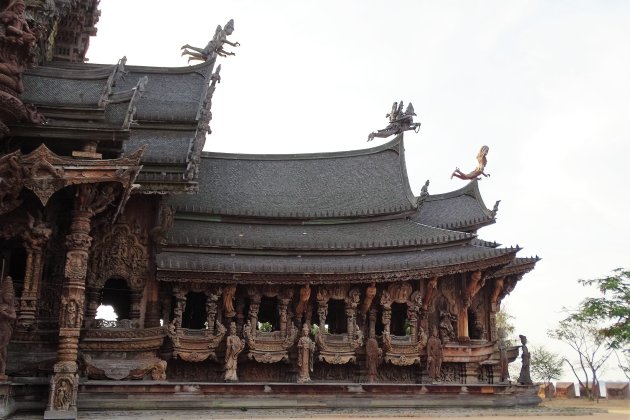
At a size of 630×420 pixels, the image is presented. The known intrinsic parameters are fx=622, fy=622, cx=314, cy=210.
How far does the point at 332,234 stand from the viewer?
24.5m

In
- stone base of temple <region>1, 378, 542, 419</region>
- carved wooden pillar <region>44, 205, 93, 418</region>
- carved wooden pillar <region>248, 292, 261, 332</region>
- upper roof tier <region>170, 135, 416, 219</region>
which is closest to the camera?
carved wooden pillar <region>44, 205, 93, 418</region>

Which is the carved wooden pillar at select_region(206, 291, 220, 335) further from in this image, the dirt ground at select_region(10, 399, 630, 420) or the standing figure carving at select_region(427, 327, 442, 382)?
the standing figure carving at select_region(427, 327, 442, 382)

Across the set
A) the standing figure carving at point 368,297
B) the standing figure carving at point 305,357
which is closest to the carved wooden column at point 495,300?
the standing figure carving at point 368,297

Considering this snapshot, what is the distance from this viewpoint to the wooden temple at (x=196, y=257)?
1375 centimetres

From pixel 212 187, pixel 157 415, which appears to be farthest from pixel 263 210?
pixel 157 415

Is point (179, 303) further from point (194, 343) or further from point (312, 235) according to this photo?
point (312, 235)

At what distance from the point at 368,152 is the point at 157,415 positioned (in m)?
17.8

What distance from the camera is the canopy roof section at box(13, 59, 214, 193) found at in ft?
47.3

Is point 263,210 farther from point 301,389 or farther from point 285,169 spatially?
point 301,389

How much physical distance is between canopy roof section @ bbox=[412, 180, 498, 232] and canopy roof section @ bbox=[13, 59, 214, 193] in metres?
10.3

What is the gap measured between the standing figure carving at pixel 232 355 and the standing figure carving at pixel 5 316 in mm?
7432

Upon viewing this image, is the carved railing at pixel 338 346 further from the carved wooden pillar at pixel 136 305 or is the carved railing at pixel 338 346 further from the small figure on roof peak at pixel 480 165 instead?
the small figure on roof peak at pixel 480 165

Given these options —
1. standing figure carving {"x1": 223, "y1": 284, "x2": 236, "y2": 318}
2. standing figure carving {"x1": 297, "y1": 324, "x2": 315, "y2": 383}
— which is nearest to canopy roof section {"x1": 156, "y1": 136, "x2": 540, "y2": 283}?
standing figure carving {"x1": 223, "y1": 284, "x2": 236, "y2": 318}

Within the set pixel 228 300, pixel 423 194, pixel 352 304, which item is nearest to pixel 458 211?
pixel 423 194
